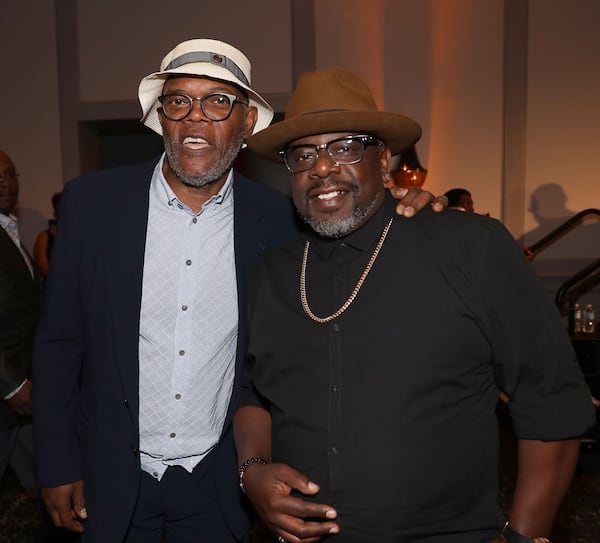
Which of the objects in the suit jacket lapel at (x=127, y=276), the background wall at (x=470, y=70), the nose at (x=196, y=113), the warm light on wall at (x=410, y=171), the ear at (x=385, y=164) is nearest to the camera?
the ear at (x=385, y=164)

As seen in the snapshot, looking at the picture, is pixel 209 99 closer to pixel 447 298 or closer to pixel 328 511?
pixel 447 298

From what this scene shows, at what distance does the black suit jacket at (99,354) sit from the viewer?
195 centimetres

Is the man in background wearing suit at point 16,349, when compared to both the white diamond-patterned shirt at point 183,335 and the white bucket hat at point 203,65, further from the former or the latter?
the white bucket hat at point 203,65

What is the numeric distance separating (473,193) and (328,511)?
19.6 ft

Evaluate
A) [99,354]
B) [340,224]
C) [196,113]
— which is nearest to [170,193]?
[196,113]

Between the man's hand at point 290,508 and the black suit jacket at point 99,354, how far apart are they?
1.77 ft

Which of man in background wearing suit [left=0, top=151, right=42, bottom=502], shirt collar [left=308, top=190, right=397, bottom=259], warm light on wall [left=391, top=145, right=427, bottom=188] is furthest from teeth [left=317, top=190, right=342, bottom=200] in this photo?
warm light on wall [left=391, top=145, right=427, bottom=188]

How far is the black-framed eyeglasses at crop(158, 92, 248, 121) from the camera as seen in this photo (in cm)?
205

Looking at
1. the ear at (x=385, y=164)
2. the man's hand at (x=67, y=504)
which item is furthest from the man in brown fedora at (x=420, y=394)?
the man's hand at (x=67, y=504)

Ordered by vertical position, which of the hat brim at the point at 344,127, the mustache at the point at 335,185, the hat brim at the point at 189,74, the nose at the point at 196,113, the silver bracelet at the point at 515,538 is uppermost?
the hat brim at the point at 189,74

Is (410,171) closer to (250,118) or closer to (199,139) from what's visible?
(250,118)

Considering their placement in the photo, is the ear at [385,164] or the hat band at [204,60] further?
the hat band at [204,60]

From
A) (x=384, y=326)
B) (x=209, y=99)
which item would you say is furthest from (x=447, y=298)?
(x=209, y=99)

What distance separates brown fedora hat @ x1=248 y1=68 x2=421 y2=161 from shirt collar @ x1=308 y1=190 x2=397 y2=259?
0.21 metres
